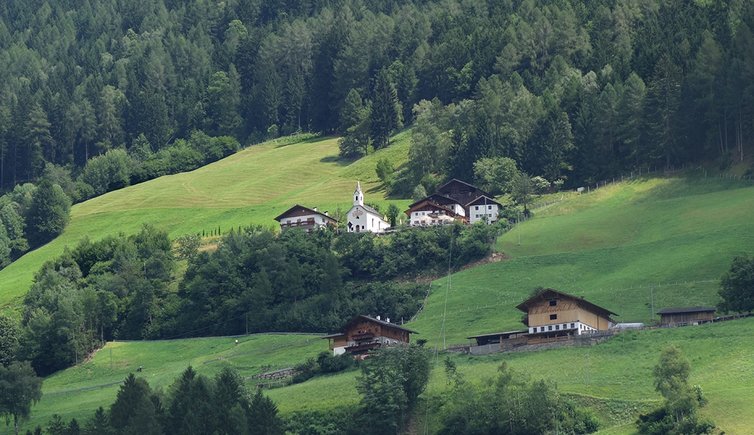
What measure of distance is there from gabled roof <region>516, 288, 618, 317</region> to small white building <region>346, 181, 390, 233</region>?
113ft

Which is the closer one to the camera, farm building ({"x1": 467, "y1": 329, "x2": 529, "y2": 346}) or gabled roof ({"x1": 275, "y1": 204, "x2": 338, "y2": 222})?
farm building ({"x1": 467, "y1": 329, "x2": 529, "y2": 346})

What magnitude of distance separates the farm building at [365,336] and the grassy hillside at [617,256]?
2598 mm

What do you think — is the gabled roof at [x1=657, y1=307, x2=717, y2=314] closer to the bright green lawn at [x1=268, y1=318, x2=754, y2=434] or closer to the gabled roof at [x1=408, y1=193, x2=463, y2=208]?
the bright green lawn at [x1=268, y1=318, x2=754, y2=434]

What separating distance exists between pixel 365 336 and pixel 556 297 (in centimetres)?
1478

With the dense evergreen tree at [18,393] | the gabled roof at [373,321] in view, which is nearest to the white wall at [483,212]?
the gabled roof at [373,321]

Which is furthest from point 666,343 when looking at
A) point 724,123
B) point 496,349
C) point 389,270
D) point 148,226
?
point 148,226

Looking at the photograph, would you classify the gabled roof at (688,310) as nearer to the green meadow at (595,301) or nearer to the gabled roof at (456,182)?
the green meadow at (595,301)

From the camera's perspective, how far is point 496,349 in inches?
4860

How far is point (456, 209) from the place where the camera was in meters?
163

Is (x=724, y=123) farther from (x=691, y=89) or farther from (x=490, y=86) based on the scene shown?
(x=490, y=86)

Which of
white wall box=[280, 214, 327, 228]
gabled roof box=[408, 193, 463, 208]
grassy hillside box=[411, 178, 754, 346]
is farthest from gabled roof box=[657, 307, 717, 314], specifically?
white wall box=[280, 214, 327, 228]

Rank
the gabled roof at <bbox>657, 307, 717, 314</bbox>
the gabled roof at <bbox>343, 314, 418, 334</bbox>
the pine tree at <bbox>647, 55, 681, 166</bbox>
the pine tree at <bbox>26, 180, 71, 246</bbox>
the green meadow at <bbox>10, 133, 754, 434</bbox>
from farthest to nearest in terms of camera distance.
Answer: the pine tree at <bbox>26, 180, 71, 246</bbox> < the pine tree at <bbox>647, 55, 681, 166</bbox> < the gabled roof at <bbox>343, 314, 418, 334</bbox> < the gabled roof at <bbox>657, 307, 717, 314</bbox> < the green meadow at <bbox>10, 133, 754, 434</bbox>

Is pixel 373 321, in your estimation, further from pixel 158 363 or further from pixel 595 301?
pixel 158 363

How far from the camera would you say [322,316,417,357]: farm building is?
5084 inches
